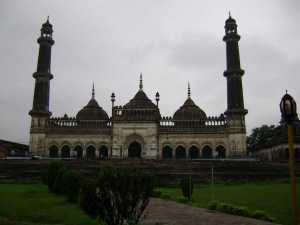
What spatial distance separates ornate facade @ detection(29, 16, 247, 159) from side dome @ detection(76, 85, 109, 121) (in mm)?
3291

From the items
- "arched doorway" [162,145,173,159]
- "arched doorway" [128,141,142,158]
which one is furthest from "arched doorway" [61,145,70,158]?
"arched doorway" [162,145,173,159]

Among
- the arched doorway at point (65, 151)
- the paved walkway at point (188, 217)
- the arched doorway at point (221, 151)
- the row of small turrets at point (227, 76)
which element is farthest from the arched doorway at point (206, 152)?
the paved walkway at point (188, 217)

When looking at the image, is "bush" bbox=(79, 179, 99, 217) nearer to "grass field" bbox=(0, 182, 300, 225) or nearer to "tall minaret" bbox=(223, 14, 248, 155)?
"grass field" bbox=(0, 182, 300, 225)

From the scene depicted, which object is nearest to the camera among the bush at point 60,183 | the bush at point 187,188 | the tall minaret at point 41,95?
the bush at point 60,183

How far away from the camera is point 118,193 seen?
23.5 ft

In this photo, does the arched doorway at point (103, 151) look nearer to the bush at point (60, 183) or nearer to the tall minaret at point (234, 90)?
the tall minaret at point (234, 90)

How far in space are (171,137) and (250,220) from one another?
32.3 meters

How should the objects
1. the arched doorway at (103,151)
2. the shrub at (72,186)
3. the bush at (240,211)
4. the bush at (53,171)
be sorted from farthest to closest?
the arched doorway at (103,151), the bush at (53,171), the shrub at (72,186), the bush at (240,211)

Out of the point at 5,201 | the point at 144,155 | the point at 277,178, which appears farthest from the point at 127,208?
the point at 144,155

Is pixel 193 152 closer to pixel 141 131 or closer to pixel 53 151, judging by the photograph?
pixel 141 131

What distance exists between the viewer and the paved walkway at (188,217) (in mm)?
10711

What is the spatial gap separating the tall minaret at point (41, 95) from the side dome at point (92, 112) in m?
5.53

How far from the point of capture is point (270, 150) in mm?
47375

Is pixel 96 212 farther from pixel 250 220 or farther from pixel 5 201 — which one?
pixel 5 201
